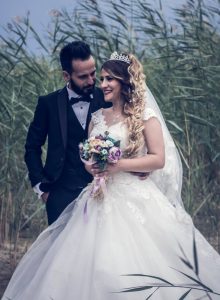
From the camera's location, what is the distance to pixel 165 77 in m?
5.88

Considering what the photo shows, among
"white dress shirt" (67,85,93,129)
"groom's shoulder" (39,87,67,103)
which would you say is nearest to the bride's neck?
"white dress shirt" (67,85,93,129)

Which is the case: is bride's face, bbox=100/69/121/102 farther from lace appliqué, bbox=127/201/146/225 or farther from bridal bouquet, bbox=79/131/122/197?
lace appliqué, bbox=127/201/146/225

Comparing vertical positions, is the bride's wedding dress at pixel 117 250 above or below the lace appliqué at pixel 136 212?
below

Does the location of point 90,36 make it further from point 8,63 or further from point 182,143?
point 182,143

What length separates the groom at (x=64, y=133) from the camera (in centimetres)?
416

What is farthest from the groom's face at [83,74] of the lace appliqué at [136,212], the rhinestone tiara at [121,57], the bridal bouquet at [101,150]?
the lace appliqué at [136,212]

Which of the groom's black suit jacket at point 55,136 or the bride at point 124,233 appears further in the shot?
the groom's black suit jacket at point 55,136

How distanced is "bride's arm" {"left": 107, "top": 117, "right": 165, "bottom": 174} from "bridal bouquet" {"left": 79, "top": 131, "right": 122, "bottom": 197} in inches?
2.0

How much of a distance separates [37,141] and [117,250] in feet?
3.30

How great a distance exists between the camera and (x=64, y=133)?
4.16 m

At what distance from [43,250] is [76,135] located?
0.69 metres

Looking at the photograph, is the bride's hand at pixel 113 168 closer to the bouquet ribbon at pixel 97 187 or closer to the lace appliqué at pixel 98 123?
the bouquet ribbon at pixel 97 187

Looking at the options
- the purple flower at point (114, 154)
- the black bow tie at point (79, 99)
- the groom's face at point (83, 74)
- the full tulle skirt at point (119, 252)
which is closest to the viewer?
the full tulle skirt at point (119, 252)

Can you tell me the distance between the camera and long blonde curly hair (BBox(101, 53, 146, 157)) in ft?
12.5
